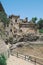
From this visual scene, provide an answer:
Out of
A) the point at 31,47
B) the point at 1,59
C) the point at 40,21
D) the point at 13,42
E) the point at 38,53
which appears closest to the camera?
the point at 1,59

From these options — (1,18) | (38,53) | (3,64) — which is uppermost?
(1,18)

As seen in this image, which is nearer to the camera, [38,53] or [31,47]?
[38,53]

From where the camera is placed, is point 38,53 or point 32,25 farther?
point 32,25

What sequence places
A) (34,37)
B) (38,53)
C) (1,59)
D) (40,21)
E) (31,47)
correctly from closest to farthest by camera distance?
(1,59) → (38,53) → (31,47) → (34,37) → (40,21)

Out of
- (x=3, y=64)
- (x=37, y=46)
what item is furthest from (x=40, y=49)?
(x=3, y=64)

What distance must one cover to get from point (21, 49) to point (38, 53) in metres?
4.64

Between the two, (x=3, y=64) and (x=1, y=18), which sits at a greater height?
(x=1, y=18)

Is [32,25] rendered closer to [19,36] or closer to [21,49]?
[19,36]

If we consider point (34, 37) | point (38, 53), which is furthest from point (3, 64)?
point (34, 37)

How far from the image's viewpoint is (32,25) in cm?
6800

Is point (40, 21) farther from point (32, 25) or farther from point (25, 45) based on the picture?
point (25, 45)

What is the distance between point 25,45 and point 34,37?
24.5ft

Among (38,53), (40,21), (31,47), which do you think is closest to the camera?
(38,53)

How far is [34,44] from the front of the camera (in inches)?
1795
